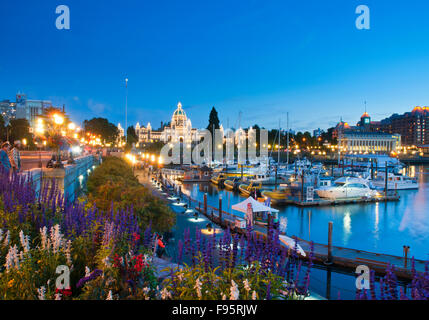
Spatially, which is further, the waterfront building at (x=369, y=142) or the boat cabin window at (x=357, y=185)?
the waterfront building at (x=369, y=142)

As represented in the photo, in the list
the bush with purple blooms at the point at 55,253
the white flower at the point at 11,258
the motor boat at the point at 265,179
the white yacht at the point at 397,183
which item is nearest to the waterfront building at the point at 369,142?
the white yacht at the point at 397,183

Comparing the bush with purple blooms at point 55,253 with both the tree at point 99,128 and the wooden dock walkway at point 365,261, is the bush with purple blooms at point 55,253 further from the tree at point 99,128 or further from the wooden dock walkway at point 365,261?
the tree at point 99,128

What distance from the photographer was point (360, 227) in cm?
3228

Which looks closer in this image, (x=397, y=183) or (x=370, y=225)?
(x=370, y=225)

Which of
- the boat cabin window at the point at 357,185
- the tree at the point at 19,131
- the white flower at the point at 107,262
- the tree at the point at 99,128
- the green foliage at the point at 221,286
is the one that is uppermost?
the tree at the point at 99,128

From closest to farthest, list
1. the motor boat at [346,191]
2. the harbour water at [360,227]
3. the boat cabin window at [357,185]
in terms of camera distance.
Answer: the harbour water at [360,227], the motor boat at [346,191], the boat cabin window at [357,185]

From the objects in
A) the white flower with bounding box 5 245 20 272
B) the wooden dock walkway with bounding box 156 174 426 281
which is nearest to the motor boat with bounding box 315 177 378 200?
the wooden dock walkway with bounding box 156 174 426 281

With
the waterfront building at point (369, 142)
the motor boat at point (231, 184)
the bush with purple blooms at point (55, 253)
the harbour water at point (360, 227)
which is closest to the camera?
the bush with purple blooms at point (55, 253)

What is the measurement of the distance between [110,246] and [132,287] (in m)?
1.03

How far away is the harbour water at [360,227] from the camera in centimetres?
1770

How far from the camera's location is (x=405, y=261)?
1683cm

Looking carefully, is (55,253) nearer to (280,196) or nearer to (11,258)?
(11,258)

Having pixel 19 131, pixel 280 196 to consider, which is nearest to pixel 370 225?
pixel 280 196
